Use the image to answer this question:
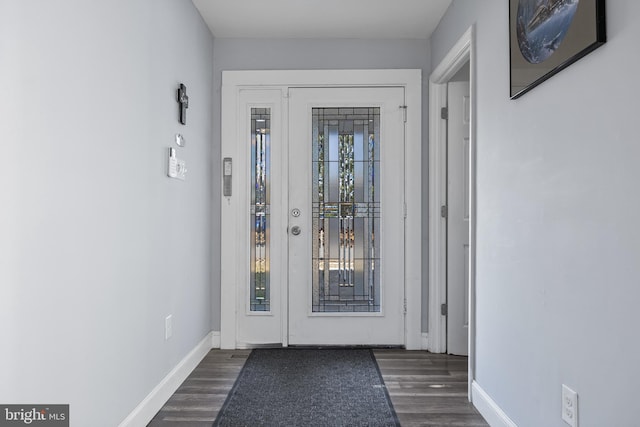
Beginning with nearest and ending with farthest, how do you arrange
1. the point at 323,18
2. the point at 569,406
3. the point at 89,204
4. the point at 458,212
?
the point at 569,406, the point at 89,204, the point at 323,18, the point at 458,212

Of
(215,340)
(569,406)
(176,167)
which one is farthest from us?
(215,340)

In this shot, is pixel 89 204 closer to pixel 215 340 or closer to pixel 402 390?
pixel 402 390

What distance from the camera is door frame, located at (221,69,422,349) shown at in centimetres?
362

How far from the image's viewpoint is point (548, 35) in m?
1.69

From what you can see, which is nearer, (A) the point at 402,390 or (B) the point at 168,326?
(B) the point at 168,326

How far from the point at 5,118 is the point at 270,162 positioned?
242cm

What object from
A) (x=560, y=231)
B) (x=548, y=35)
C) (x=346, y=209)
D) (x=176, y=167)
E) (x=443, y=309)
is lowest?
(x=443, y=309)

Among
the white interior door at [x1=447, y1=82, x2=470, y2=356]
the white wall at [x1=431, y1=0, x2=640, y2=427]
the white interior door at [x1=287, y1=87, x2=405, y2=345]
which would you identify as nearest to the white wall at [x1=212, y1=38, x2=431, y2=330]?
the white interior door at [x1=287, y1=87, x2=405, y2=345]

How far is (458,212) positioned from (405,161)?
55cm

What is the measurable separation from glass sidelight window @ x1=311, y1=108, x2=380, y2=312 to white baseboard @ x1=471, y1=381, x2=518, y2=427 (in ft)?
4.02

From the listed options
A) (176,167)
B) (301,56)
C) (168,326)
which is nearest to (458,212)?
(301,56)

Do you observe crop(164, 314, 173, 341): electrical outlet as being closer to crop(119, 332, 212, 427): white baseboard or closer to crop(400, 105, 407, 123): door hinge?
crop(119, 332, 212, 427): white baseboard

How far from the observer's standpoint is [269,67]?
144 inches

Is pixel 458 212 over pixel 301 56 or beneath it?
beneath
